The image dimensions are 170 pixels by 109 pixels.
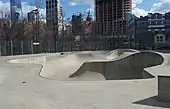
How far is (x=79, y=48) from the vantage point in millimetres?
50500

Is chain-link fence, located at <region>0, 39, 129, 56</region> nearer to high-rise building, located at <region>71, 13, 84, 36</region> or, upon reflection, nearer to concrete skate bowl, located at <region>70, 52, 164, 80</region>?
high-rise building, located at <region>71, 13, 84, 36</region>

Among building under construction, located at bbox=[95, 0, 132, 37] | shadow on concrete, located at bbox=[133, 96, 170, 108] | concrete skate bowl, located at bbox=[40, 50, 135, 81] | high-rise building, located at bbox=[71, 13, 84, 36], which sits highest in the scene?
building under construction, located at bbox=[95, 0, 132, 37]

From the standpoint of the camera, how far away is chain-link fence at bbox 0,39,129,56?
118 feet

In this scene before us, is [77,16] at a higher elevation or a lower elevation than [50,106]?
higher

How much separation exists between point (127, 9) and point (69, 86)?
87.9 meters

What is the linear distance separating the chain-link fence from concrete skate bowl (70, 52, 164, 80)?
18.4 meters

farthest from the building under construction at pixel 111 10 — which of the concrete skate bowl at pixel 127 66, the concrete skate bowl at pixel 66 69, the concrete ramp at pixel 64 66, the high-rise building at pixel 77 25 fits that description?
the concrete skate bowl at pixel 127 66

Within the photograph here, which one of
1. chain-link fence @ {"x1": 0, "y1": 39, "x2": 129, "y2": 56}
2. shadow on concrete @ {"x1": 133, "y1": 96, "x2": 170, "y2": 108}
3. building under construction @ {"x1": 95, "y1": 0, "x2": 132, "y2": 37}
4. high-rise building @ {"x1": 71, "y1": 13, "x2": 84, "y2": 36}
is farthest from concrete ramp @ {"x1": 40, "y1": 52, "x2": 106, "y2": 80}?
building under construction @ {"x1": 95, "y1": 0, "x2": 132, "y2": 37}

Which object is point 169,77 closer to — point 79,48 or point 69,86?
point 69,86

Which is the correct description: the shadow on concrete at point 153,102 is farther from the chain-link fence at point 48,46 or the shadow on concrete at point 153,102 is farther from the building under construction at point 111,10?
the building under construction at point 111,10

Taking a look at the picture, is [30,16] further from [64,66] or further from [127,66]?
[127,66]

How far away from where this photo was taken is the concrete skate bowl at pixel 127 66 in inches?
837

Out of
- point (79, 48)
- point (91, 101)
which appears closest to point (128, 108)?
point (91, 101)

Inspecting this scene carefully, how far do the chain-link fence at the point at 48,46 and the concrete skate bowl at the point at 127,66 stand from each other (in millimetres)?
18394
